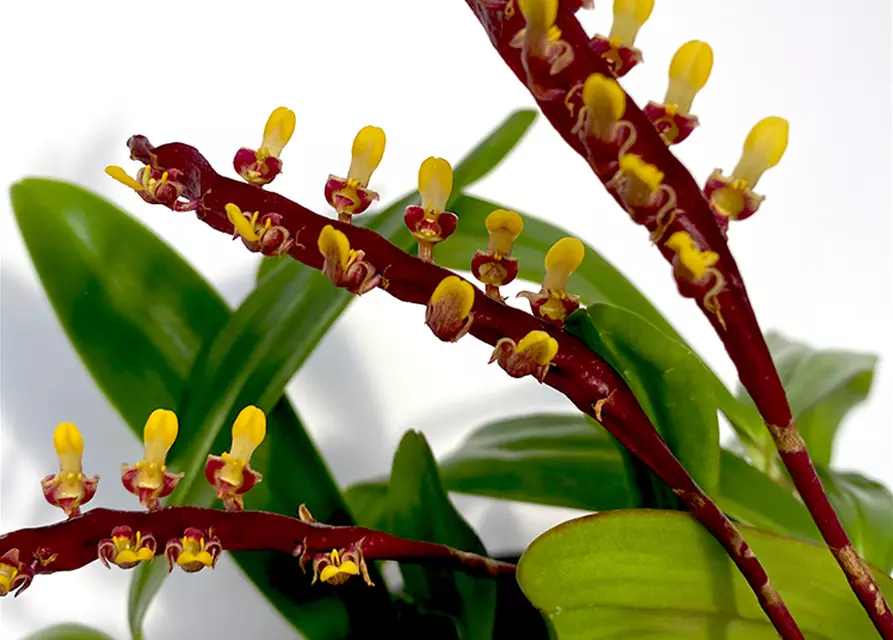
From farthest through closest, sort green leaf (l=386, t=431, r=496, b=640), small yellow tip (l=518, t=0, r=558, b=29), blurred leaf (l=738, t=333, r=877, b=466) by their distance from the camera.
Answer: blurred leaf (l=738, t=333, r=877, b=466) → green leaf (l=386, t=431, r=496, b=640) → small yellow tip (l=518, t=0, r=558, b=29)

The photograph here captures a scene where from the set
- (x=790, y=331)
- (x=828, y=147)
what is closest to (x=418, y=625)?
(x=790, y=331)

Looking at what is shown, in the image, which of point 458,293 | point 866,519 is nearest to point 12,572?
point 458,293

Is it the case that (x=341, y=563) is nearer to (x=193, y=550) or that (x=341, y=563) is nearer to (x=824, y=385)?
(x=193, y=550)

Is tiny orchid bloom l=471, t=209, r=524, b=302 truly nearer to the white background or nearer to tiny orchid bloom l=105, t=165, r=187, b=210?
tiny orchid bloom l=105, t=165, r=187, b=210

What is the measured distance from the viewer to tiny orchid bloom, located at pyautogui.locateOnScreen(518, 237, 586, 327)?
0.63ft

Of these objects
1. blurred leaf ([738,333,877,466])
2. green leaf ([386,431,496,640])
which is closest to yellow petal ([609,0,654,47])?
green leaf ([386,431,496,640])

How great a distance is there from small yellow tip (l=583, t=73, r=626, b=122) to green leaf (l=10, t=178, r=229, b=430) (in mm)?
242

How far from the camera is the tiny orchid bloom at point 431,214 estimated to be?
0.20 metres

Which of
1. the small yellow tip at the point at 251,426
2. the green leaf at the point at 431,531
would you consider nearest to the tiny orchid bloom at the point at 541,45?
the small yellow tip at the point at 251,426

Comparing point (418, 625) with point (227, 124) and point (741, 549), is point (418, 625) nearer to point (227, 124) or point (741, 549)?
point (741, 549)

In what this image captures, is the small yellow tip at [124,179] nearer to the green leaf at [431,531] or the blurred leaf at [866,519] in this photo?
the green leaf at [431,531]

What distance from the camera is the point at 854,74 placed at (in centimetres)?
72

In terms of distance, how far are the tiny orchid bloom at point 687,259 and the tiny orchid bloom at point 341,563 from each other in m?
0.12

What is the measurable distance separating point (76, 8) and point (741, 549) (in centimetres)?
51
